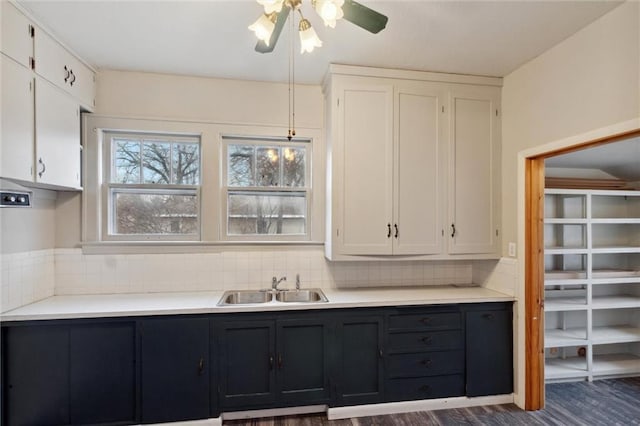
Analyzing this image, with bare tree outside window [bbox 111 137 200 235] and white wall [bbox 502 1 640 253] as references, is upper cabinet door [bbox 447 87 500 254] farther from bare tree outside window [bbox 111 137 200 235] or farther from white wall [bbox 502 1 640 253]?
bare tree outside window [bbox 111 137 200 235]

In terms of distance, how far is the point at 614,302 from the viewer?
3.14m

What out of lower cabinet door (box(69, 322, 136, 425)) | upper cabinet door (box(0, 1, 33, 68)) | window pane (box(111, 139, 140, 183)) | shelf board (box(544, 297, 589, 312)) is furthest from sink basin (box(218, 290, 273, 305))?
shelf board (box(544, 297, 589, 312))

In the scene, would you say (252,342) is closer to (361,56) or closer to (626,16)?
(361,56)

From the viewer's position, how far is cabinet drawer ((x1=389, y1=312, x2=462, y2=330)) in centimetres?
234

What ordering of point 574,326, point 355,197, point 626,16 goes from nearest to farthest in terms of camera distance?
point 626,16, point 355,197, point 574,326

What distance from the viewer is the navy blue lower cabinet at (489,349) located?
2.43 m

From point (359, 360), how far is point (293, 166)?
5.63 ft

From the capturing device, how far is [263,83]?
274cm

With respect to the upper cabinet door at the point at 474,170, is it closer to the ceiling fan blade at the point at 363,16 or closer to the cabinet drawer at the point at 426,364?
the cabinet drawer at the point at 426,364

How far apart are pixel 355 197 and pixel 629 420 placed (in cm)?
260

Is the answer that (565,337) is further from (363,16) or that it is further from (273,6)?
(273,6)

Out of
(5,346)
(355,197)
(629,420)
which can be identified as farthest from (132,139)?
(629,420)

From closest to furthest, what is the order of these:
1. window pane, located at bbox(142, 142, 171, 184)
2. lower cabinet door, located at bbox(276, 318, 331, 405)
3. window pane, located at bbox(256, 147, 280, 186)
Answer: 1. lower cabinet door, located at bbox(276, 318, 331, 405)
2. window pane, located at bbox(142, 142, 171, 184)
3. window pane, located at bbox(256, 147, 280, 186)

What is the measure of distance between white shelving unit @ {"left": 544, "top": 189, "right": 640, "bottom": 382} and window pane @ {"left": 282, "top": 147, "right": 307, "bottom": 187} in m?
2.27
